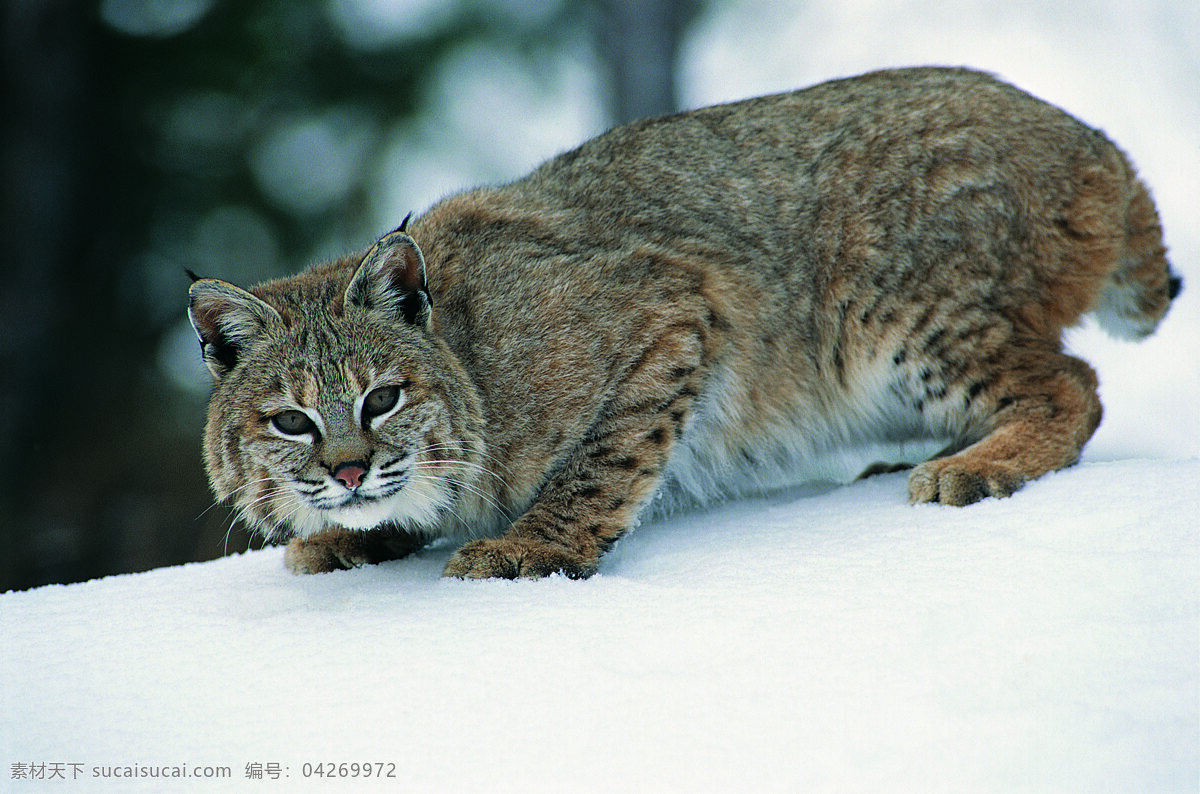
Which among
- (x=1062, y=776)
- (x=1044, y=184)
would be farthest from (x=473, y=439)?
(x=1044, y=184)

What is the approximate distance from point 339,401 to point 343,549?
0.86 metres

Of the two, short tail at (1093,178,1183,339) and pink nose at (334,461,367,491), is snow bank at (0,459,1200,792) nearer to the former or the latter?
pink nose at (334,461,367,491)

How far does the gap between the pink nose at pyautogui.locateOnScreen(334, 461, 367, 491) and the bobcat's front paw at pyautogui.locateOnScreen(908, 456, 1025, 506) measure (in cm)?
202

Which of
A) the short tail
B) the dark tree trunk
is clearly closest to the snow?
the short tail

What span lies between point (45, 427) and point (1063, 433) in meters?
8.38

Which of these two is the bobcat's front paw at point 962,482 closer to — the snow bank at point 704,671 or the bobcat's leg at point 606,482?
the snow bank at point 704,671

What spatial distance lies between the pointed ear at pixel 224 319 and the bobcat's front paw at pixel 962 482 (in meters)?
2.41

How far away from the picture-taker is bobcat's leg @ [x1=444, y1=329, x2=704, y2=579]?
10.9 ft

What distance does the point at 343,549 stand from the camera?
12.7ft

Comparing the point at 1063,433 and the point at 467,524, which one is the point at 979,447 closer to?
the point at 1063,433

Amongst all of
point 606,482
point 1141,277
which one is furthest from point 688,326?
point 1141,277

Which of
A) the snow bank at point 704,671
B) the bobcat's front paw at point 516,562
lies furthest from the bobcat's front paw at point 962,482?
the bobcat's front paw at point 516,562

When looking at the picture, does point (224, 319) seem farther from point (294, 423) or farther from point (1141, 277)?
point (1141, 277)

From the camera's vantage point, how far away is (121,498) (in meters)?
8.52
